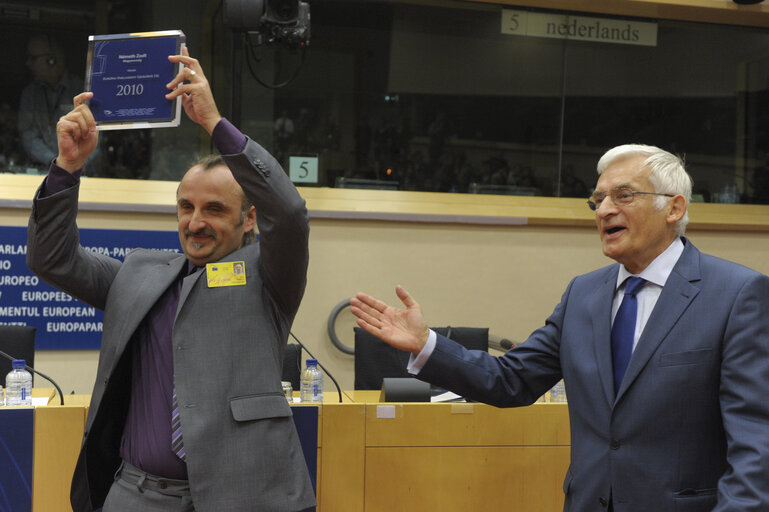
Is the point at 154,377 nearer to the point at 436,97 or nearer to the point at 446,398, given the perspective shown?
the point at 446,398

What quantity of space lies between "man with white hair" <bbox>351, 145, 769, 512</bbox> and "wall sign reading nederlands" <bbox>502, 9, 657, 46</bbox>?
14.6 ft

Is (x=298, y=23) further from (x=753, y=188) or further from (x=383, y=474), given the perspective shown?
(x=753, y=188)

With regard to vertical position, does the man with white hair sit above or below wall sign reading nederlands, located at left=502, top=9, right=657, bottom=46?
below

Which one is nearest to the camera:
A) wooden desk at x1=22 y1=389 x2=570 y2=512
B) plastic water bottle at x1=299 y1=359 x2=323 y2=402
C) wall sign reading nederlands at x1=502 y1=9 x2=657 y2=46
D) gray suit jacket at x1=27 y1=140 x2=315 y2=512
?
gray suit jacket at x1=27 y1=140 x2=315 y2=512

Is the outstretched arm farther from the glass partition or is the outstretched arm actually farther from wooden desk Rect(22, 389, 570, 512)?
the glass partition

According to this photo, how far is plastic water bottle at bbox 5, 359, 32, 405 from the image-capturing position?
112 inches

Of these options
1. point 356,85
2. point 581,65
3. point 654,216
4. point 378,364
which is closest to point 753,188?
point 581,65

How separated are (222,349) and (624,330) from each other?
3.17 feet

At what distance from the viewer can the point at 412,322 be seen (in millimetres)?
2037

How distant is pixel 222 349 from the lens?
6.18 ft

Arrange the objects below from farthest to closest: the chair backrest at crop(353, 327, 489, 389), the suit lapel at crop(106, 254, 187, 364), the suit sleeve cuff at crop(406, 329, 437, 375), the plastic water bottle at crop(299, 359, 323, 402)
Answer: the chair backrest at crop(353, 327, 489, 389) < the plastic water bottle at crop(299, 359, 323, 402) < the suit sleeve cuff at crop(406, 329, 437, 375) < the suit lapel at crop(106, 254, 187, 364)

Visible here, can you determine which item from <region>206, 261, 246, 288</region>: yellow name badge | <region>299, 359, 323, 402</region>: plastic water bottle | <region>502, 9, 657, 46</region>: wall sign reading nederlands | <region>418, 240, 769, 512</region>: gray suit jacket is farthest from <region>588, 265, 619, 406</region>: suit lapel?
<region>502, 9, 657, 46</region>: wall sign reading nederlands

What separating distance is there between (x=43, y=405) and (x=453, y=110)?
4.10 m

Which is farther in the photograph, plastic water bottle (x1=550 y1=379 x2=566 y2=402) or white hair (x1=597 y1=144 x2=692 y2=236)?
plastic water bottle (x1=550 y1=379 x2=566 y2=402)
